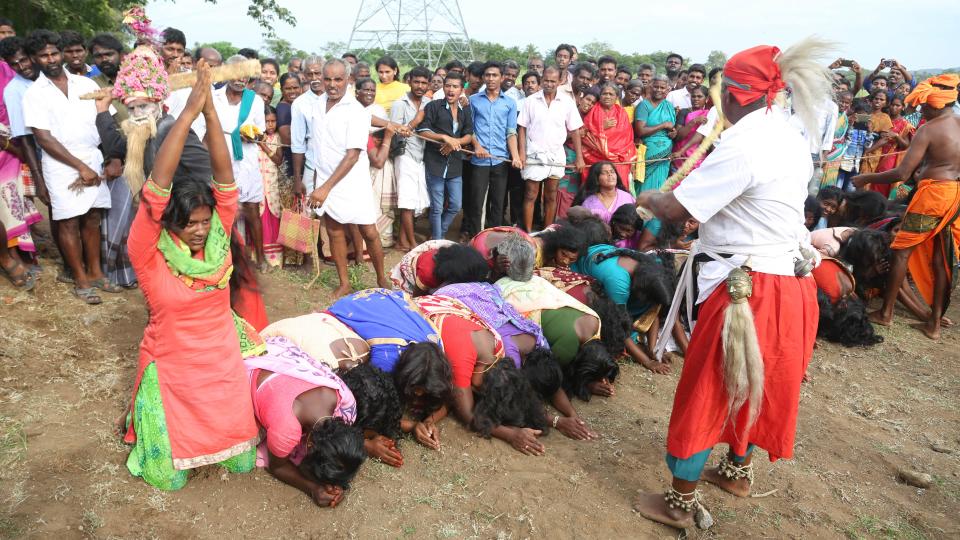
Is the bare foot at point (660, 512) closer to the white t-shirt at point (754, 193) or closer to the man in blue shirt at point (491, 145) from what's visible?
the white t-shirt at point (754, 193)

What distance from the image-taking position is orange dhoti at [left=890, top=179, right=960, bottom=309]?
5574 millimetres

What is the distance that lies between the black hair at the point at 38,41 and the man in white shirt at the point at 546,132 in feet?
13.6

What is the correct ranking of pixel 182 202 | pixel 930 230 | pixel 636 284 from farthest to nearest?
1. pixel 930 230
2. pixel 636 284
3. pixel 182 202

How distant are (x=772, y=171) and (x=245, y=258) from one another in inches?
93.3

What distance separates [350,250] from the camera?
255 inches

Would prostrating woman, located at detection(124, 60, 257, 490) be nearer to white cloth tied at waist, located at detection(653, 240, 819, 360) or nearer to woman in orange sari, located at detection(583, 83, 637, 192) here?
white cloth tied at waist, located at detection(653, 240, 819, 360)

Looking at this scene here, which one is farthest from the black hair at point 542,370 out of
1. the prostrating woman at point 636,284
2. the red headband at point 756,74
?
the red headband at point 756,74

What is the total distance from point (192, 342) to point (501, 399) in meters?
1.57

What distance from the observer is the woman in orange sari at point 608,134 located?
7.12m

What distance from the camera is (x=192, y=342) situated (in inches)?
110

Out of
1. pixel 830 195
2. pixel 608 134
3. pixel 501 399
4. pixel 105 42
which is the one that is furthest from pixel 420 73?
pixel 830 195

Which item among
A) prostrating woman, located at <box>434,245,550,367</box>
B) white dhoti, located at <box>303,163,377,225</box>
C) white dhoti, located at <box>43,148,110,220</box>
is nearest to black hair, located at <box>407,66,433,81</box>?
white dhoti, located at <box>303,163,377,225</box>

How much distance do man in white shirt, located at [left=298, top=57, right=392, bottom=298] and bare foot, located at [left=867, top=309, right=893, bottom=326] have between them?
448cm

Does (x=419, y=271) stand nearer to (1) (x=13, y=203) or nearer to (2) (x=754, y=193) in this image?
(2) (x=754, y=193)
